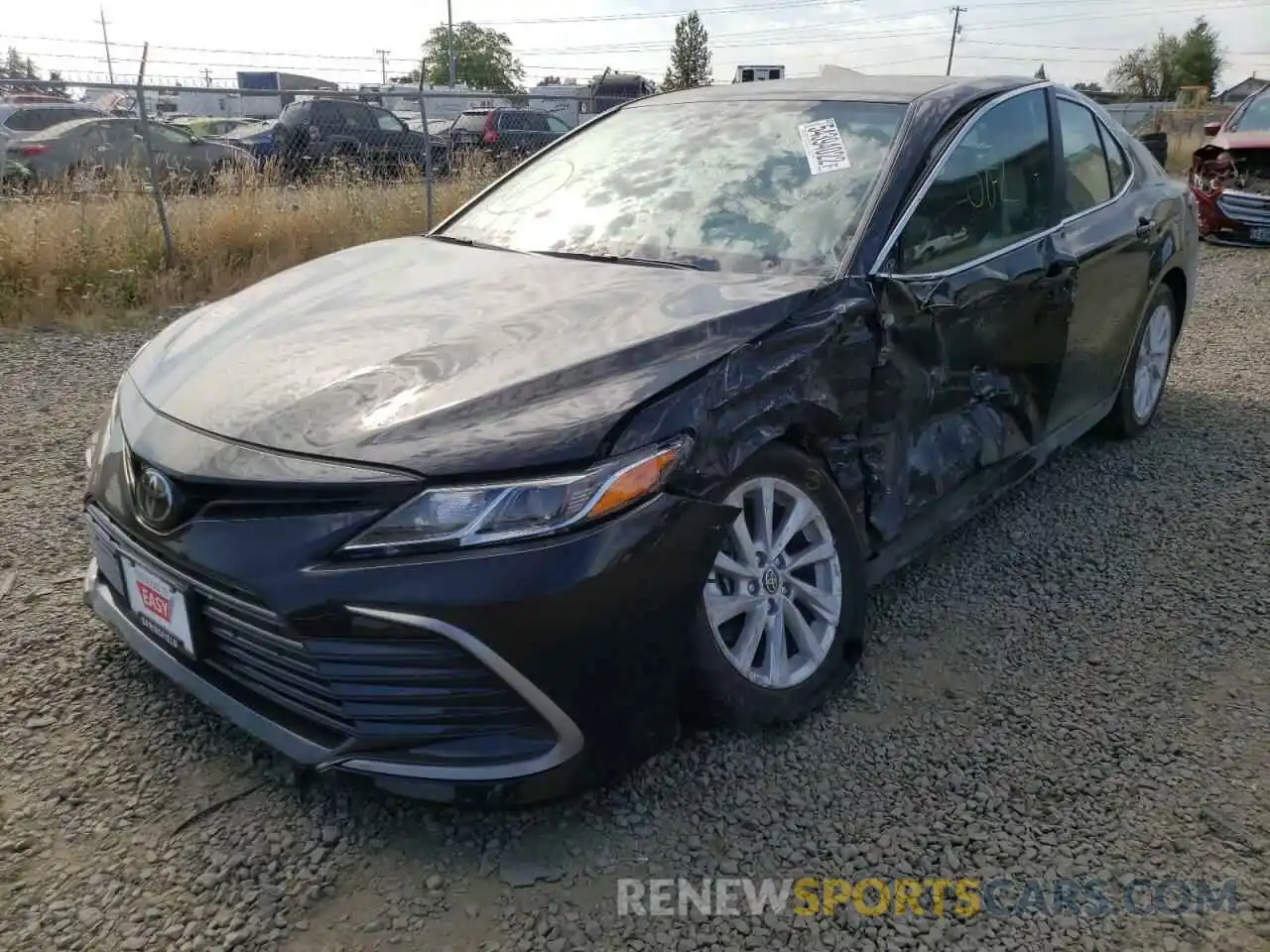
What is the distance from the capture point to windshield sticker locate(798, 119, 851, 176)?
294 centimetres

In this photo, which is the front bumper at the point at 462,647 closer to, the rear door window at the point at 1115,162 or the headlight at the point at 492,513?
the headlight at the point at 492,513

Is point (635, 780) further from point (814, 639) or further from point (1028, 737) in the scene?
point (1028, 737)

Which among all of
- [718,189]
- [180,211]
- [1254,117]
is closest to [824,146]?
[718,189]

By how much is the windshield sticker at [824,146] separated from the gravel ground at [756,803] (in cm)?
138

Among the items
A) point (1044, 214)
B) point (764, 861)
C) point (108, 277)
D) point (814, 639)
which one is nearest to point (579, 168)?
point (1044, 214)

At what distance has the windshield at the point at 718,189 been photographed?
9.23 ft

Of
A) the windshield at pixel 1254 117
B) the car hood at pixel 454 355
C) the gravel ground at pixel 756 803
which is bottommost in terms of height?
the gravel ground at pixel 756 803

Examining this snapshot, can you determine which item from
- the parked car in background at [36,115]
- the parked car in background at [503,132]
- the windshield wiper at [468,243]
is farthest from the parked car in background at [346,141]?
the windshield wiper at [468,243]

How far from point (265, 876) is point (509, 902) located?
0.51 m

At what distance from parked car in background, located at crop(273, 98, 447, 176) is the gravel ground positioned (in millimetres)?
6910

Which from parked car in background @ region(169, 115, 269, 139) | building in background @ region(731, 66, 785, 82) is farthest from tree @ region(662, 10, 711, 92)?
building in background @ region(731, 66, 785, 82)

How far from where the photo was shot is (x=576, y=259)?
2.99m

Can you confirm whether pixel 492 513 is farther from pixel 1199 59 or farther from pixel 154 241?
pixel 1199 59

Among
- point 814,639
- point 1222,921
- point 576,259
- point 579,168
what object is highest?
point 579,168
